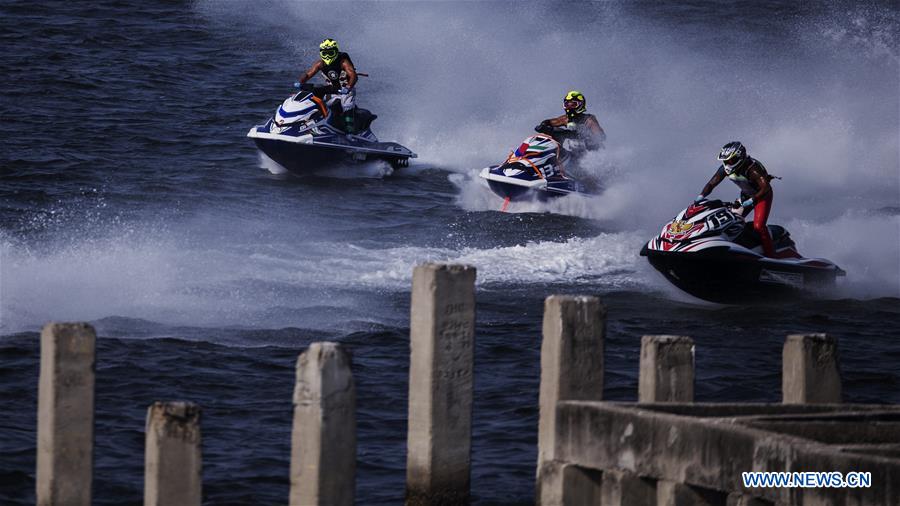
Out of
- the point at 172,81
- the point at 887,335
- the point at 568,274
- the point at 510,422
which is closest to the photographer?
the point at 510,422

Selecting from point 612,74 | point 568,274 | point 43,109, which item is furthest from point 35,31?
point 568,274

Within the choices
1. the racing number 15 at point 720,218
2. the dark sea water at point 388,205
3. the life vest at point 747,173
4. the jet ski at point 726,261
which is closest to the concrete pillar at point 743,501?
the dark sea water at point 388,205

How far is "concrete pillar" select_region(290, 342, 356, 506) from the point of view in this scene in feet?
21.4

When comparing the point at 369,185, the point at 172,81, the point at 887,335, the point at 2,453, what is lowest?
the point at 2,453

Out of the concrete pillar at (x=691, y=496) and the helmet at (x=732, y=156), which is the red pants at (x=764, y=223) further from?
the concrete pillar at (x=691, y=496)

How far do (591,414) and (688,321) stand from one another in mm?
7324

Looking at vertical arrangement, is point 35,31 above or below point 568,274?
above

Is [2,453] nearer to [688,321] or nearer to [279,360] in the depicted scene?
[279,360]

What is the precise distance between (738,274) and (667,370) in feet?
23.8

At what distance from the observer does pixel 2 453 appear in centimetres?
938

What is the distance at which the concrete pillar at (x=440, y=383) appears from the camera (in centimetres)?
726

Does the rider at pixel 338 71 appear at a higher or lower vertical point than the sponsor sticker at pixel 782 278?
higher

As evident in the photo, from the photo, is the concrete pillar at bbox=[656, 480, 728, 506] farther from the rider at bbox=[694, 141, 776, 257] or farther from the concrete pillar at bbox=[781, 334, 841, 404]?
the rider at bbox=[694, 141, 776, 257]

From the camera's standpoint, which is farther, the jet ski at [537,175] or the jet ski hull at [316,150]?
the jet ski hull at [316,150]
